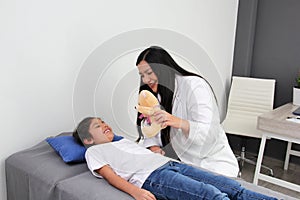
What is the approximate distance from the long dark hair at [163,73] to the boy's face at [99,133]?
168 millimetres

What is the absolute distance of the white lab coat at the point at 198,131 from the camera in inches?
60.0

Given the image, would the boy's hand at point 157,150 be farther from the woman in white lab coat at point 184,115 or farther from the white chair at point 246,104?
the white chair at point 246,104

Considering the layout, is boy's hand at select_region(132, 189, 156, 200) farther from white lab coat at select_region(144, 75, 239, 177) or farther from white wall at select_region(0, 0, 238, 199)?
white wall at select_region(0, 0, 238, 199)

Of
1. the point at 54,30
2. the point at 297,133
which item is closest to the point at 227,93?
the point at 297,133

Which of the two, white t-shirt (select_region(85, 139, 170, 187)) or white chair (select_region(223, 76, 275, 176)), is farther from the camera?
white chair (select_region(223, 76, 275, 176))

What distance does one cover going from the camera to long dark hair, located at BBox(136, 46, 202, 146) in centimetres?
147

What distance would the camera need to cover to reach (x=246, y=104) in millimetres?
2986

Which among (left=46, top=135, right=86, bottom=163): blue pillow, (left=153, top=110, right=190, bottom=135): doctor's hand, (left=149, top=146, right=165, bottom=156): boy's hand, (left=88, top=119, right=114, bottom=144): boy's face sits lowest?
(left=149, top=146, right=165, bottom=156): boy's hand

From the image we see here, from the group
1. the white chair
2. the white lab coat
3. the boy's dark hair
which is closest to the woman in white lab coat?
the white lab coat

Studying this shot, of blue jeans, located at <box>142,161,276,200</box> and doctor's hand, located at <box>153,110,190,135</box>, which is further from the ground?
doctor's hand, located at <box>153,110,190,135</box>

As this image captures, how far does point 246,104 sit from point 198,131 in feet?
5.42

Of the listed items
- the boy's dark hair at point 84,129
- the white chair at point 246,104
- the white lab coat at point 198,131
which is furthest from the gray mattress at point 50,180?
the white chair at point 246,104

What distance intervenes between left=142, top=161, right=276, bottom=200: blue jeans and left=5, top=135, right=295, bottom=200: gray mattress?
12 cm

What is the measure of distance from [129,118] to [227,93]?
73.4 inches
